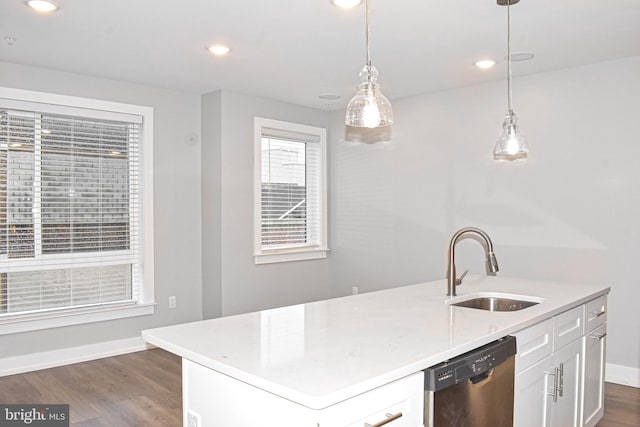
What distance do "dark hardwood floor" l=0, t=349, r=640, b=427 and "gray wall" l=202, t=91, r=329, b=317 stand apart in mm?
897

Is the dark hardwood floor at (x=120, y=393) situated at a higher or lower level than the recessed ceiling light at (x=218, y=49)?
lower

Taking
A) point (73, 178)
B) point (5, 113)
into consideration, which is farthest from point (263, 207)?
point (5, 113)

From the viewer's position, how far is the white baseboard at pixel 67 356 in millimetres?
3897

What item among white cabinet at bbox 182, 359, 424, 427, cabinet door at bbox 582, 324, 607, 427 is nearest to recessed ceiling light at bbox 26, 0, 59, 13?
white cabinet at bbox 182, 359, 424, 427

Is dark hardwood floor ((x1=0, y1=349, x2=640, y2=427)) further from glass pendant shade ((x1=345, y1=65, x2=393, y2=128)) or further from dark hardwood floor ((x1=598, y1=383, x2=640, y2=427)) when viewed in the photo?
glass pendant shade ((x1=345, y1=65, x2=393, y2=128))

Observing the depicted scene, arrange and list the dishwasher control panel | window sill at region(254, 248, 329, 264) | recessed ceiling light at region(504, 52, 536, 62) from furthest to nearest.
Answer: window sill at region(254, 248, 329, 264) → recessed ceiling light at region(504, 52, 536, 62) → the dishwasher control panel

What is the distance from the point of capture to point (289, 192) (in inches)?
219

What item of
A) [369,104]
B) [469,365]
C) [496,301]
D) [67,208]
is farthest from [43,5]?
[496,301]

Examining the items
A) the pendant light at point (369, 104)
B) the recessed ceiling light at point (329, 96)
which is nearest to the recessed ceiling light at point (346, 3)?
the pendant light at point (369, 104)

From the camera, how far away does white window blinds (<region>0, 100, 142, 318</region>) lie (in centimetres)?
393

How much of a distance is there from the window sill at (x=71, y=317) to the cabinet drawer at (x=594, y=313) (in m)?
3.60

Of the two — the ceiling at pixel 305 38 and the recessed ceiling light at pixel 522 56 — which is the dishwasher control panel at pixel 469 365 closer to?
the ceiling at pixel 305 38

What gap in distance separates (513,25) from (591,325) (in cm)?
186

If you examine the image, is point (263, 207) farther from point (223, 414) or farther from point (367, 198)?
point (223, 414)
